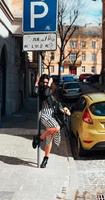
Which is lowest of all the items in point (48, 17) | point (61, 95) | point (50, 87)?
point (61, 95)

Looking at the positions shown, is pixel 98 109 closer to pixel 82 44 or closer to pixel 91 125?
pixel 91 125

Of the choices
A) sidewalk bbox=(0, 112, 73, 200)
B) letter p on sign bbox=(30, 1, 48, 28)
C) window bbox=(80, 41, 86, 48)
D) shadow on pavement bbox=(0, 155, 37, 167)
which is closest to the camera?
sidewalk bbox=(0, 112, 73, 200)

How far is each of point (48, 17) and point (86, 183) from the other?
322 cm

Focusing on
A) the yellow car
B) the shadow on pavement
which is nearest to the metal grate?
the shadow on pavement

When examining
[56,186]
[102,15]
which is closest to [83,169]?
[56,186]

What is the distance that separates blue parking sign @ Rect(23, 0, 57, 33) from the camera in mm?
10664

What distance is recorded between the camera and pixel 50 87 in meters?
10.7

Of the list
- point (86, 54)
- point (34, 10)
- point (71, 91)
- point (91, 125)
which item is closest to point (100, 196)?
point (34, 10)

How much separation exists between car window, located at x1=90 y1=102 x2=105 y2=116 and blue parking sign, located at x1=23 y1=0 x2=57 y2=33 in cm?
298

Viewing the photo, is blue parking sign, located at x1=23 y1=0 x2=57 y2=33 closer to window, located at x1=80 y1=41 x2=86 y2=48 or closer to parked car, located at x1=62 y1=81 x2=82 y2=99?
parked car, located at x1=62 y1=81 x2=82 y2=99

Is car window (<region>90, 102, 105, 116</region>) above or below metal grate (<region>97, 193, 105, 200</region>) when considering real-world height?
above

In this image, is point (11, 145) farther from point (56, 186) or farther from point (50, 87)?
point (56, 186)

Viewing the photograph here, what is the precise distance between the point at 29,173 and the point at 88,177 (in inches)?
49.0

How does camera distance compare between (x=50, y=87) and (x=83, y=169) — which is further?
(x=83, y=169)
